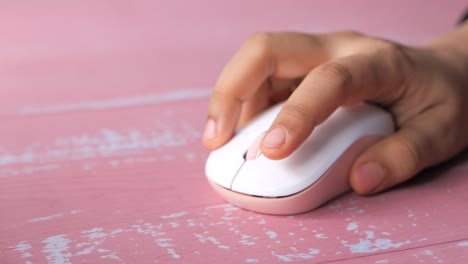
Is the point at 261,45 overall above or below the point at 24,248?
above

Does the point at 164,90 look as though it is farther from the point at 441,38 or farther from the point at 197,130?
the point at 441,38

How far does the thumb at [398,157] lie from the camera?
25.7 inches

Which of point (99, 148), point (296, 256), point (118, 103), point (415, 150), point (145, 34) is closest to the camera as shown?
point (296, 256)

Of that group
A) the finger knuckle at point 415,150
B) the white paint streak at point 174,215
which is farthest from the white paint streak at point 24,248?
the finger knuckle at point 415,150

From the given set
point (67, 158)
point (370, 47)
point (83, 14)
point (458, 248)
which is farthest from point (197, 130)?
point (83, 14)

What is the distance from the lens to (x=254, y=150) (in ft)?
2.08

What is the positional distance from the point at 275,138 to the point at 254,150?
0.05 metres

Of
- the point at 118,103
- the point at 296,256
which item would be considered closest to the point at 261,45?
the point at 296,256

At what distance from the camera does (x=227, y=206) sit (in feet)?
2.15

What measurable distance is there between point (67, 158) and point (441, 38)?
492mm

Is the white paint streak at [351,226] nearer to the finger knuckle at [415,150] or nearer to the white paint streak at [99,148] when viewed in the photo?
the finger knuckle at [415,150]

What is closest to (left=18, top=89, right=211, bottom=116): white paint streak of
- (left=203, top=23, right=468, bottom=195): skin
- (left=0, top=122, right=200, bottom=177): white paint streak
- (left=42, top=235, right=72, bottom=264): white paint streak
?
(left=0, top=122, right=200, bottom=177): white paint streak

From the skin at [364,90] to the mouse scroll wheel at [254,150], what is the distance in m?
0.05

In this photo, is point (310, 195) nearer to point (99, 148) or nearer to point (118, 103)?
point (99, 148)
